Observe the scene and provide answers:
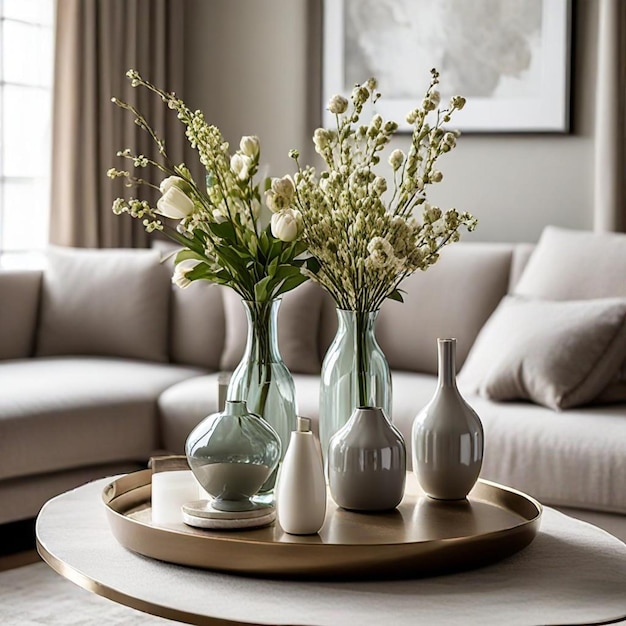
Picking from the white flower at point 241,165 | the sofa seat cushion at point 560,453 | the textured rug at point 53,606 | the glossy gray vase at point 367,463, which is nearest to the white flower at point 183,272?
the white flower at point 241,165

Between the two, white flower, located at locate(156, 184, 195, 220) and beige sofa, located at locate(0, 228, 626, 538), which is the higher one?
white flower, located at locate(156, 184, 195, 220)

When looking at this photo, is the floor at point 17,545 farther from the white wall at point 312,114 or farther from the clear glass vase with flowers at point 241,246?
the white wall at point 312,114

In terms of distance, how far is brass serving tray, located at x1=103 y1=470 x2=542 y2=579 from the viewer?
1.68m

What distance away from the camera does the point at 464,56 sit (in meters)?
4.39

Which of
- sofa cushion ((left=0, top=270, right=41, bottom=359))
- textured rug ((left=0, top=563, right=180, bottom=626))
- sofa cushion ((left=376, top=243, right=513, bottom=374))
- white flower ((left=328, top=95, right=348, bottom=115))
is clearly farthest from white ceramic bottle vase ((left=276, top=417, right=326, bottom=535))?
sofa cushion ((left=0, top=270, right=41, bottom=359))

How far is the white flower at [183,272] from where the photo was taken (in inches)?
82.3

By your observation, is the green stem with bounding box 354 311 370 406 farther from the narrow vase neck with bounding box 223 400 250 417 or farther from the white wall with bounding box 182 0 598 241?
the white wall with bounding box 182 0 598 241

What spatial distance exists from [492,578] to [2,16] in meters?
3.65

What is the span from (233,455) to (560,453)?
1.34 metres

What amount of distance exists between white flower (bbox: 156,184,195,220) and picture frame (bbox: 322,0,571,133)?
257cm

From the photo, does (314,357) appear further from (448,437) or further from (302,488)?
(302,488)

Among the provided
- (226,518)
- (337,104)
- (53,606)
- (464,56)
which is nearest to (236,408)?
(226,518)

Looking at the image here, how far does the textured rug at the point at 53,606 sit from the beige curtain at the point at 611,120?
7.48ft

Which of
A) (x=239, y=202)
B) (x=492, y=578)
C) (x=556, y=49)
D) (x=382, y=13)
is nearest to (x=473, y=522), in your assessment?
(x=492, y=578)
